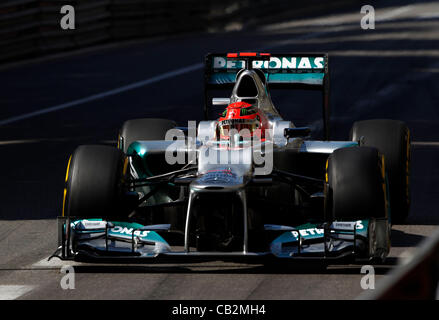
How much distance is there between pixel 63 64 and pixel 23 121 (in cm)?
658

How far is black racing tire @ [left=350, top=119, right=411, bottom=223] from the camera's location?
9734 mm

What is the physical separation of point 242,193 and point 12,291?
187 centimetres

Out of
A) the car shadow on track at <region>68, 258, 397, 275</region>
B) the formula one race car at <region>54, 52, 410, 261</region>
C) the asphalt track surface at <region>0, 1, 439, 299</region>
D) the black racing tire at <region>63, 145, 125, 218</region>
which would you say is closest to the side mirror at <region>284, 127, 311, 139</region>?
the formula one race car at <region>54, 52, 410, 261</region>

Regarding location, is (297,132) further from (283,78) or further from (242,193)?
(283,78)

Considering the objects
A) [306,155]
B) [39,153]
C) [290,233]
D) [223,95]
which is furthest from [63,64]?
[290,233]

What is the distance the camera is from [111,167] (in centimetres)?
845

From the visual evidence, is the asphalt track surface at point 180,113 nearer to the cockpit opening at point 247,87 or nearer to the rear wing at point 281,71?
the rear wing at point 281,71

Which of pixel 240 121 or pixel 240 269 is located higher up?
pixel 240 121

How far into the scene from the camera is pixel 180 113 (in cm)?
1766

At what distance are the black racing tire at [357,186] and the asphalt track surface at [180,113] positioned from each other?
45cm

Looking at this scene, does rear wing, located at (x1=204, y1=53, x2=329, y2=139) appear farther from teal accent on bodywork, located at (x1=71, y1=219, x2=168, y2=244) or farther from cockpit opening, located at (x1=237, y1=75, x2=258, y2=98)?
teal accent on bodywork, located at (x1=71, y1=219, x2=168, y2=244)

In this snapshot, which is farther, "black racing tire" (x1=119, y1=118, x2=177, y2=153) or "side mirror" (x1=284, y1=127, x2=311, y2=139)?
"black racing tire" (x1=119, y1=118, x2=177, y2=153)

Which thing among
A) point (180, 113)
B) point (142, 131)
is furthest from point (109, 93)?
point (142, 131)

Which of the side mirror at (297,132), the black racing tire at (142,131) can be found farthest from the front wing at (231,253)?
the black racing tire at (142,131)
